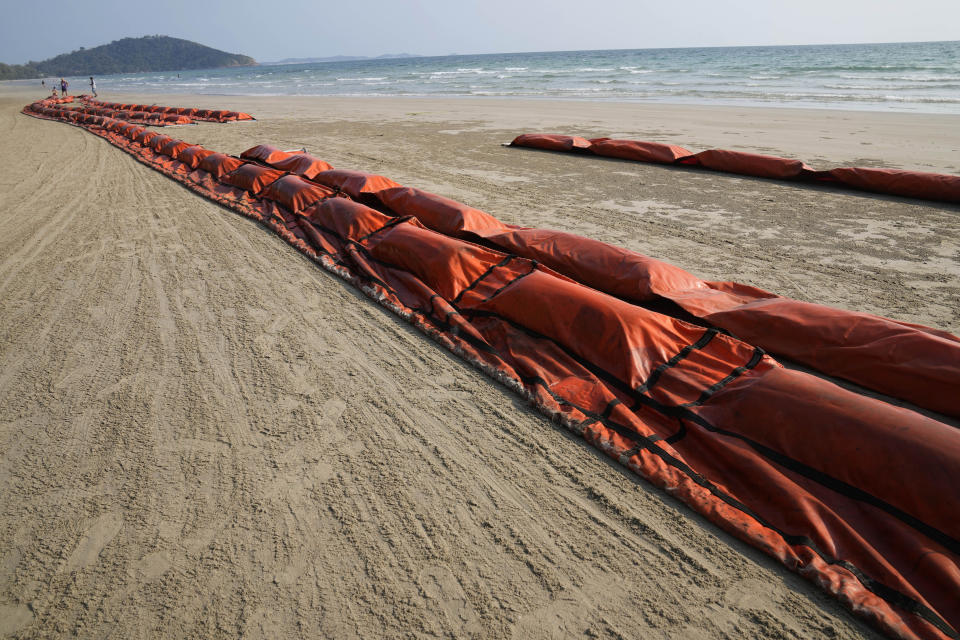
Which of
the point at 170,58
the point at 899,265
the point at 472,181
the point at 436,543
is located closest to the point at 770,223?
the point at 899,265

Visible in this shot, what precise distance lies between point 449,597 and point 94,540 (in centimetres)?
143

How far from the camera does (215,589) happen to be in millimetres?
1799

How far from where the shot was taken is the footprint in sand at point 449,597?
1.70 metres

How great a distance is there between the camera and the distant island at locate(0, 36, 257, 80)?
155375 mm

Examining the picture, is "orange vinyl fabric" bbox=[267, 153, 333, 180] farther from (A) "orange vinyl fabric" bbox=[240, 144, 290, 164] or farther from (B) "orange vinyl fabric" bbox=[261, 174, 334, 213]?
(B) "orange vinyl fabric" bbox=[261, 174, 334, 213]

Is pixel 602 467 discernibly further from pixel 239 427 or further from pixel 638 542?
pixel 239 427

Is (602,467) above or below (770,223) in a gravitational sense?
below

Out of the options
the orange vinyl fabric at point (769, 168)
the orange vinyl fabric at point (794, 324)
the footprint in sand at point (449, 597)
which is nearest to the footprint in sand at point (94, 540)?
the footprint in sand at point (449, 597)

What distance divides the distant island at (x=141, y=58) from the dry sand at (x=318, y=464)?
193683mm

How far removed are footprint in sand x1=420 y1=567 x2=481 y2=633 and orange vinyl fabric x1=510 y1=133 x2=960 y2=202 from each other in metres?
7.45

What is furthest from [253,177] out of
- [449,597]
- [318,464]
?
[449,597]

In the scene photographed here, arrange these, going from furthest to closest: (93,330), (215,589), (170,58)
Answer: (170,58)
(93,330)
(215,589)

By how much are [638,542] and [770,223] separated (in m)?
4.84

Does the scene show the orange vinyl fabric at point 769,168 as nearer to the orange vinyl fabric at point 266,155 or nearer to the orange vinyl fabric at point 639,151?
the orange vinyl fabric at point 639,151
